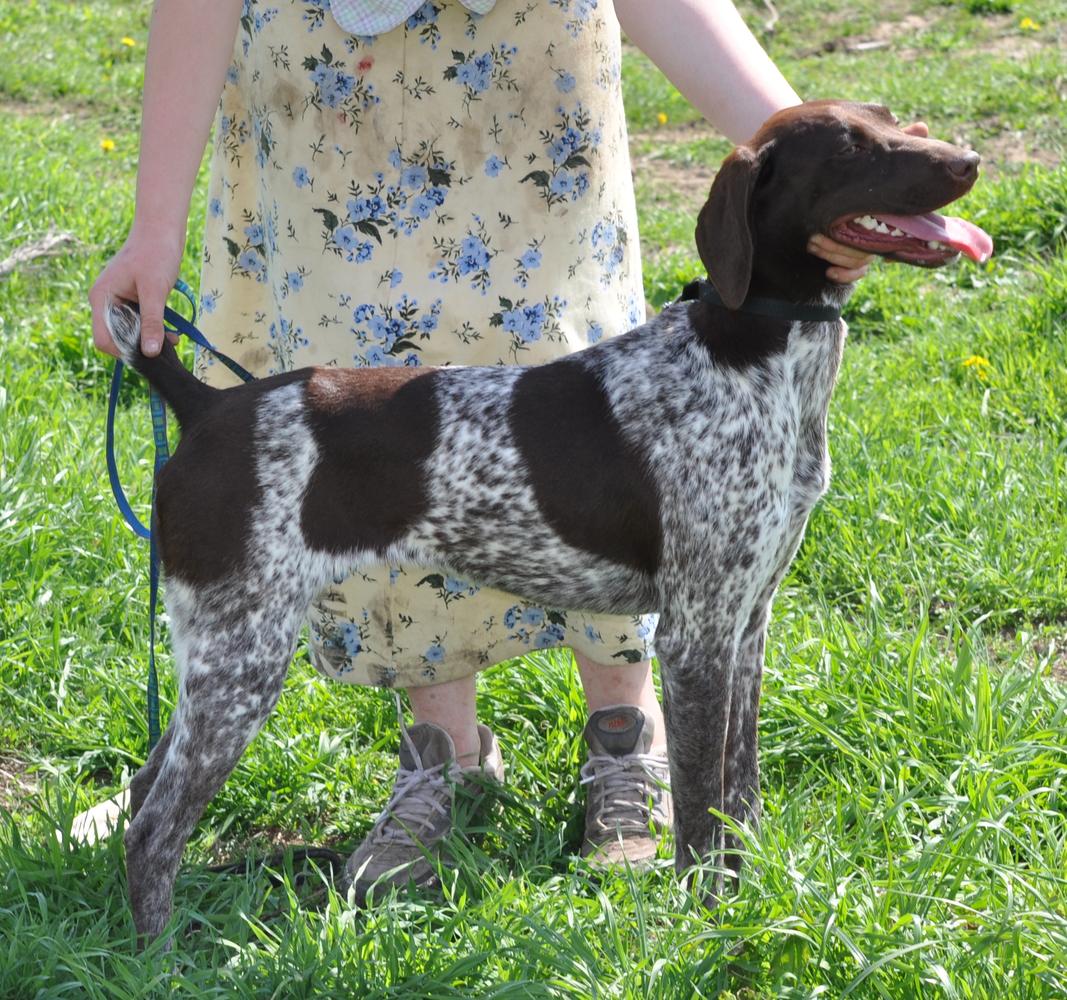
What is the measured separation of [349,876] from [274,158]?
1593 mm

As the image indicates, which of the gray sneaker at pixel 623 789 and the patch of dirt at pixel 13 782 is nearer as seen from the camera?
the gray sneaker at pixel 623 789

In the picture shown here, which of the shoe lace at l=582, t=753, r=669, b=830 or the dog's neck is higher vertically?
the dog's neck

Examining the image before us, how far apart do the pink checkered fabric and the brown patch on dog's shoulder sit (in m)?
0.70

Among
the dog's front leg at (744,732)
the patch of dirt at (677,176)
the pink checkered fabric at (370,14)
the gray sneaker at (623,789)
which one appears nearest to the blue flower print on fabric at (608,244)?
the pink checkered fabric at (370,14)

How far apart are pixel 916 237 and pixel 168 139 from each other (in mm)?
1439

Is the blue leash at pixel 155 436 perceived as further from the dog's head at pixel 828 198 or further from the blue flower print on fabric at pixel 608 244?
the dog's head at pixel 828 198

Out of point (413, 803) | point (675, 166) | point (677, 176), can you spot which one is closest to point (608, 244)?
point (413, 803)

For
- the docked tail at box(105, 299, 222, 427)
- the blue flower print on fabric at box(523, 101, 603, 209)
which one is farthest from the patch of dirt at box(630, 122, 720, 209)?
the docked tail at box(105, 299, 222, 427)

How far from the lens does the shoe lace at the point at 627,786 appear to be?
3.23 m

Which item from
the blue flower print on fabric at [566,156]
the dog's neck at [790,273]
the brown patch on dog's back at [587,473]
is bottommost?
the brown patch on dog's back at [587,473]

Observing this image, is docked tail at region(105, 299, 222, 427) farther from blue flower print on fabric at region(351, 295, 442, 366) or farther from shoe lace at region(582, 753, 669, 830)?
shoe lace at region(582, 753, 669, 830)

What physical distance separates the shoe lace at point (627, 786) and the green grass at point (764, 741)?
0.33 feet

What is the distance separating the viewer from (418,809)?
130 inches

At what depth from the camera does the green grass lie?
8.34ft
